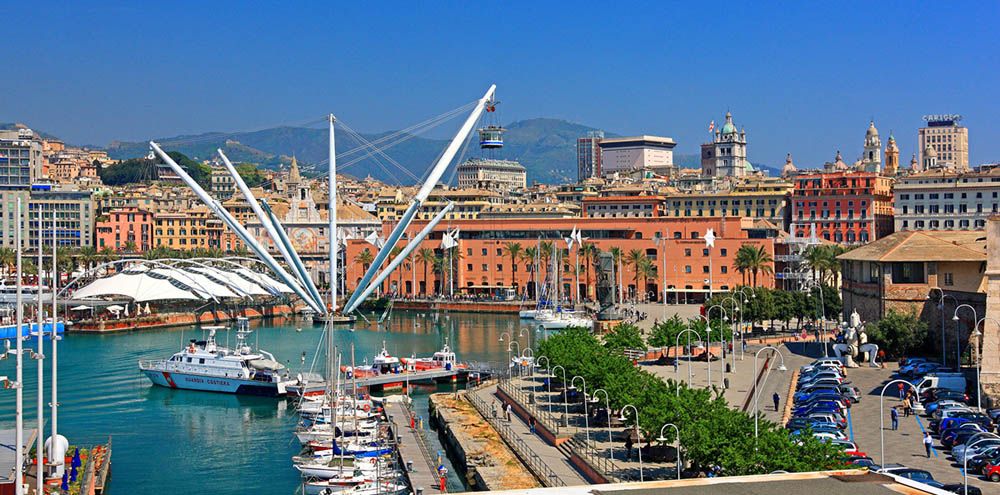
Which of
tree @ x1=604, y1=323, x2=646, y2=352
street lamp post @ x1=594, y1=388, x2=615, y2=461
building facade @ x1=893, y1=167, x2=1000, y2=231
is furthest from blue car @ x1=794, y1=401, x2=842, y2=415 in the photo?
building facade @ x1=893, y1=167, x2=1000, y2=231

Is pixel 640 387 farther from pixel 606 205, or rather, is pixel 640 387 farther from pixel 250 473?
pixel 606 205

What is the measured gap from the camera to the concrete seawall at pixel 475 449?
26.9 metres

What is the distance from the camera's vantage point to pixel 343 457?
28625mm

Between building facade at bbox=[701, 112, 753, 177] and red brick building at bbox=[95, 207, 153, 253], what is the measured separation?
74948 mm

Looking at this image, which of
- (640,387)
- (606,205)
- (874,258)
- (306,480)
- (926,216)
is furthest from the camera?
(606,205)

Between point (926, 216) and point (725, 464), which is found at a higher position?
point (926, 216)

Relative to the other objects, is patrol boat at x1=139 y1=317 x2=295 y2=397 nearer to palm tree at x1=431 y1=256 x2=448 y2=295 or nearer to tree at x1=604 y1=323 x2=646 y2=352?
tree at x1=604 y1=323 x2=646 y2=352

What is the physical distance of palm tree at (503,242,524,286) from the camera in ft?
269

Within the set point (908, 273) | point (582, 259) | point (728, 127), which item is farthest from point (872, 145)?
point (908, 273)

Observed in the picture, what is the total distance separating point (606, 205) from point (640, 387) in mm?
68926

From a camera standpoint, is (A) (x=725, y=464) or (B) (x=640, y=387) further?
(B) (x=640, y=387)

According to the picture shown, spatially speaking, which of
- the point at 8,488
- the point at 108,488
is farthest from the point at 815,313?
the point at 8,488

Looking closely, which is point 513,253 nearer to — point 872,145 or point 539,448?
point 539,448

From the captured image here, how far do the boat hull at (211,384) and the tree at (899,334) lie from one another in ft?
68.5
